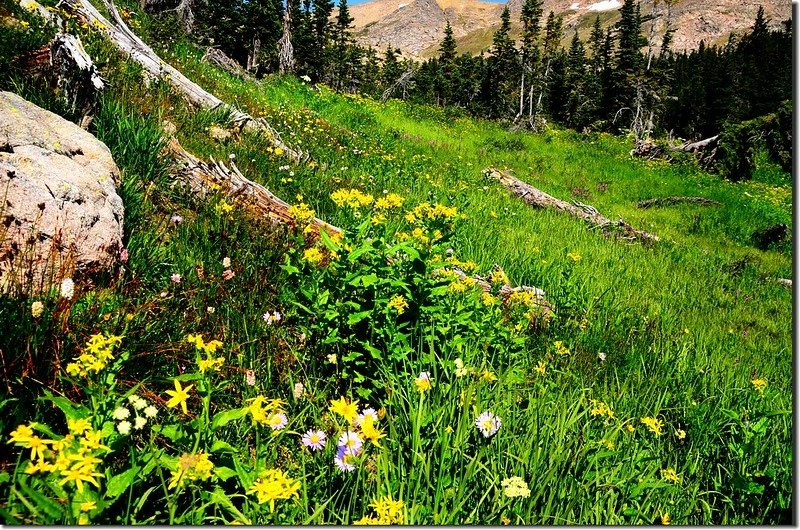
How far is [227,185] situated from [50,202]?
5.69 feet

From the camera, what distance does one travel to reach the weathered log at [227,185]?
3988mm

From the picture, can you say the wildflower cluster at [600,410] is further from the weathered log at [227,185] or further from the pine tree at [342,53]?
the pine tree at [342,53]

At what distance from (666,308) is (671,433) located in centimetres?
280

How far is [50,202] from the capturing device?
8.02 ft

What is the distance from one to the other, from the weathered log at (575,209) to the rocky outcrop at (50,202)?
7499mm

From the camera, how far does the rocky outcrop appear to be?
2.19m

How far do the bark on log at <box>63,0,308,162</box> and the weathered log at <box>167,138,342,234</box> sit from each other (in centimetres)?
230

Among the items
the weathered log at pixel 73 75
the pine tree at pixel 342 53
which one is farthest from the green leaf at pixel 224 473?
the pine tree at pixel 342 53

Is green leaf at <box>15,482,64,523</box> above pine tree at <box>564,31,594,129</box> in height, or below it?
below

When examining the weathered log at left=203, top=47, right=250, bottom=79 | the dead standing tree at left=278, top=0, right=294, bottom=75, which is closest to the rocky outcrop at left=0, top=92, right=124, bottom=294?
the weathered log at left=203, top=47, right=250, bottom=79

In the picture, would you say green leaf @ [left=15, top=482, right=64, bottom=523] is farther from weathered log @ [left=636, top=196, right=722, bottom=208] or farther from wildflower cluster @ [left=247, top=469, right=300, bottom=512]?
weathered log @ [left=636, top=196, right=722, bottom=208]

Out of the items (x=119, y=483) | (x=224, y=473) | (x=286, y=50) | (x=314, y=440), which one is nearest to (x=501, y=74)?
(x=286, y=50)

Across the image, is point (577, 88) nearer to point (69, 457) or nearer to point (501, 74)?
point (501, 74)

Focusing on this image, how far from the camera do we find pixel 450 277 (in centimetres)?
257
